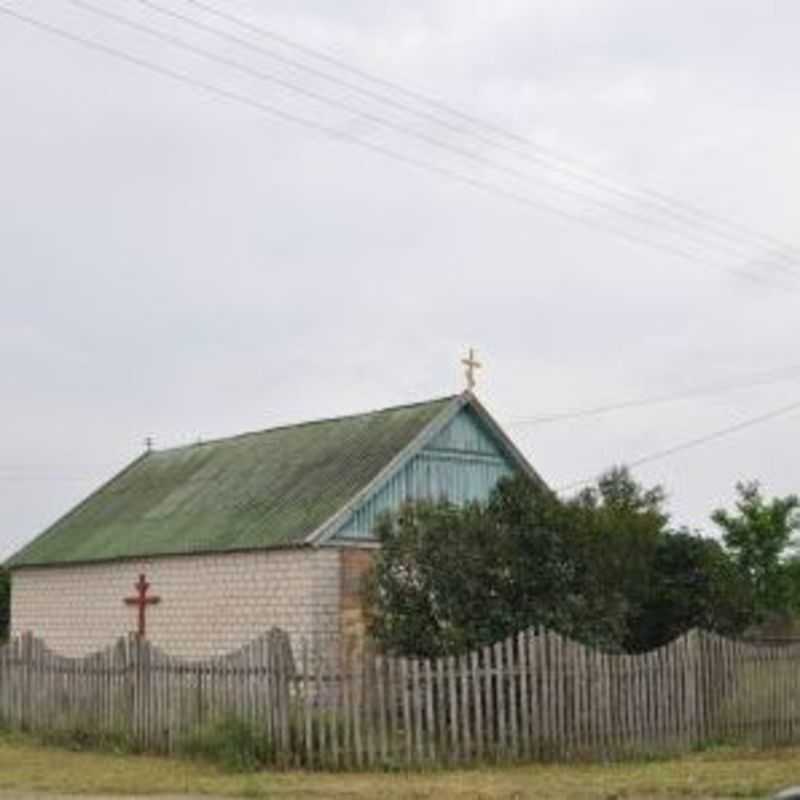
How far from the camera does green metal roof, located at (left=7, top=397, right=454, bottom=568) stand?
2883 centimetres

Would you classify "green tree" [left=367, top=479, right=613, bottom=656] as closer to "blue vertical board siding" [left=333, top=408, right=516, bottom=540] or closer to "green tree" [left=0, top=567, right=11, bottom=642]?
"blue vertical board siding" [left=333, top=408, right=516, bottom=540]

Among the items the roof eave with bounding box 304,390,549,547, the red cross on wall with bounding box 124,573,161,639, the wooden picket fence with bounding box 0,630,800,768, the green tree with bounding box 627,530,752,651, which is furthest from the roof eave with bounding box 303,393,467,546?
the red cross on wall with bounding box 124,573,161,639

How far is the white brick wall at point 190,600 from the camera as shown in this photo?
2750 cm

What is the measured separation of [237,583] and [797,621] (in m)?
10.9

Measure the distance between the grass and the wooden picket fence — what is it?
1.66 feet

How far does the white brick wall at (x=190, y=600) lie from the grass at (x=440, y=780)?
682cm

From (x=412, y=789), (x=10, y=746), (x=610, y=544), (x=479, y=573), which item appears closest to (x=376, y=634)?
(x=479, y=573)

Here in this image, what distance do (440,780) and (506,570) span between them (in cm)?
620

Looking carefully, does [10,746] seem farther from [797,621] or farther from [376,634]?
[797,621]

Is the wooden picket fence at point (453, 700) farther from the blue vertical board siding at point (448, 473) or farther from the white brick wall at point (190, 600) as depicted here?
the blue vertical board siding at point (448, 473)

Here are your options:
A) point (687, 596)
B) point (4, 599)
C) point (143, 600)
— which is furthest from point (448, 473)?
point (4, 599)

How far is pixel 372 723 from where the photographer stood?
19.3 metres

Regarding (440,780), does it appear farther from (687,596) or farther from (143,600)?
(143,600)

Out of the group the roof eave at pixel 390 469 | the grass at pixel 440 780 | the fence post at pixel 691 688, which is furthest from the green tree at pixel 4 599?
the fence post at pixel 691 688
